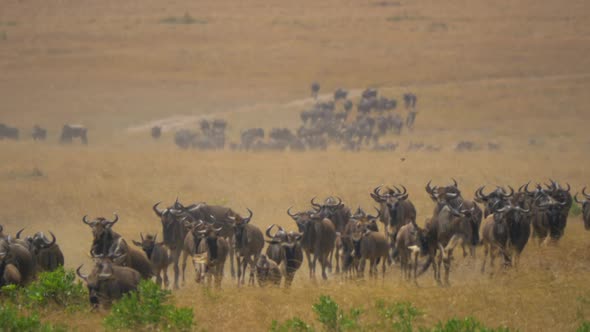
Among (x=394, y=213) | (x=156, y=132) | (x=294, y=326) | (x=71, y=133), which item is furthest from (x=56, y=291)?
(x=156, y=132)

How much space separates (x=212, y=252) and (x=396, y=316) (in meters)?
4.81

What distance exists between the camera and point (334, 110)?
55.6 meters

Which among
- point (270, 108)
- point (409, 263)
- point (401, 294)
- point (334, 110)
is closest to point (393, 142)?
point (334, 110)

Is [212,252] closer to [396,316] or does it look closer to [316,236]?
[316,236]

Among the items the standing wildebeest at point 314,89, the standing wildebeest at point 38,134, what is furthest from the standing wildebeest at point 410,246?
the standing wildebeest at point 314,89

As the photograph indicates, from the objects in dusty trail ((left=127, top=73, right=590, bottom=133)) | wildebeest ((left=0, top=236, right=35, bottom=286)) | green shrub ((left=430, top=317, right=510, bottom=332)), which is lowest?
green shrub ((left=430, top=317, right=510, bottom=332))

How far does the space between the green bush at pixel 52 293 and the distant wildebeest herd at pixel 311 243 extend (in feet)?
1.21

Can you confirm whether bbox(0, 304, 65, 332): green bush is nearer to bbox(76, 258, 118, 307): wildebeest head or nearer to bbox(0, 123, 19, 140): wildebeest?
bbox(76, 258, 118, 307): wildebeest head

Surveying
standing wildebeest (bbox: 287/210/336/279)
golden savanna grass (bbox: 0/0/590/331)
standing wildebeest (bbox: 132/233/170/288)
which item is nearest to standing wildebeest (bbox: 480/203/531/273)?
golden savanna grass (bbox: 0/0/590/331)

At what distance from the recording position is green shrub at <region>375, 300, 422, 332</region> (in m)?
11.8

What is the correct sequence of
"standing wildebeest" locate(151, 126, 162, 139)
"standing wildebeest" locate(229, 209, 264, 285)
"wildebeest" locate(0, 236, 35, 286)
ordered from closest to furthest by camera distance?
"wildebeest" locate(0, 236, 35, 286) → "standing wildebeest" locate(229, 209, 264, 285) → "standing wildebeest" locate(151, 126, 162, 139)

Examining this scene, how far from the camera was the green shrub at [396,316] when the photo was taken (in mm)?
11773

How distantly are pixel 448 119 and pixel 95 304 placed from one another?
39.9m

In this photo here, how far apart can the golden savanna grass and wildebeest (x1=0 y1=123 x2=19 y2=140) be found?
6.55 feet
